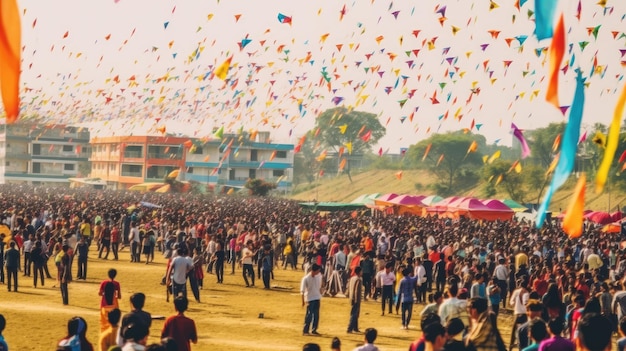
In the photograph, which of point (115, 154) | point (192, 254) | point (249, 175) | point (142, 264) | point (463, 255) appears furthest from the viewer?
point (115, 154)

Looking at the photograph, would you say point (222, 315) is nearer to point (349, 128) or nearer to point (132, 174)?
point (132, 174)

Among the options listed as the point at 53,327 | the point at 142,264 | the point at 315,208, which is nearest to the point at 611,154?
the point at 53,327

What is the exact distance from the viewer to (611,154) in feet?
20.0

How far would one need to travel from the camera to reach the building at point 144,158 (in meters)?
98.8

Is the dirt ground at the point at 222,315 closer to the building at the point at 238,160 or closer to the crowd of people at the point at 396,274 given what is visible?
the crowd of people at the point at 396,274

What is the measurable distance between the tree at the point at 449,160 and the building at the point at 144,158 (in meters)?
29.7

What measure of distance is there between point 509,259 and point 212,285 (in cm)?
769

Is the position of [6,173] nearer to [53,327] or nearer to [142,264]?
[142,264]

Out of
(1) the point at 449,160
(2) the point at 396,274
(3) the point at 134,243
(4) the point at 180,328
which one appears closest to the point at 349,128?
(1) the point at 449,160

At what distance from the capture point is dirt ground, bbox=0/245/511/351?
48.1ft

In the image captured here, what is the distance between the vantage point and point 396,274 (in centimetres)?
2012

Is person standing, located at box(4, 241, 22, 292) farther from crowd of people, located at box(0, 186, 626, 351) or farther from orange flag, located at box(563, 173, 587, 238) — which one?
orange flag, located at box(563, 173, 587, 238)

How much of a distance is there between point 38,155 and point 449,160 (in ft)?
181

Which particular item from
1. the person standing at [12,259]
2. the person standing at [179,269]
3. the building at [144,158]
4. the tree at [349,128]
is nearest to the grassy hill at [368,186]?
the tree at [349,128]
